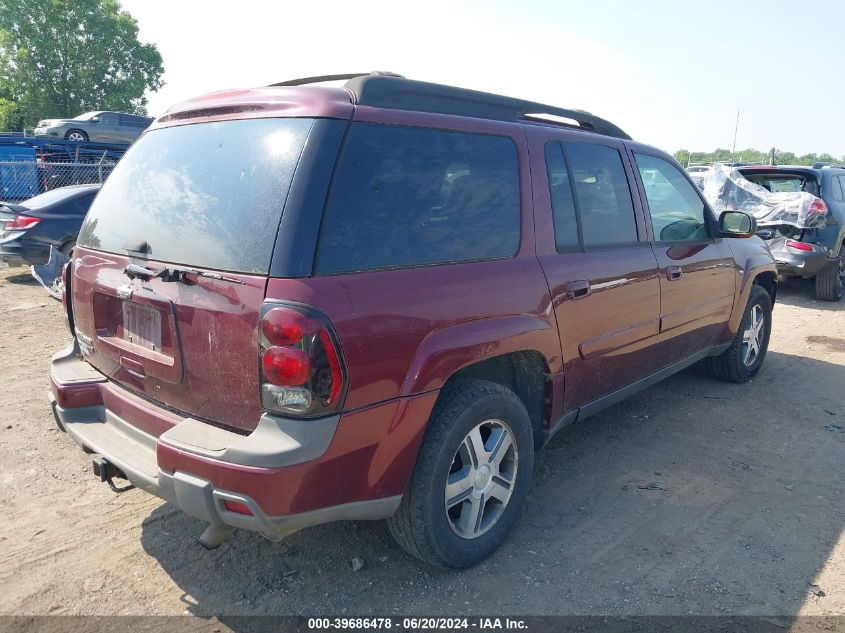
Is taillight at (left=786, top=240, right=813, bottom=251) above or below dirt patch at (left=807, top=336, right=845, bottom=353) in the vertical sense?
above

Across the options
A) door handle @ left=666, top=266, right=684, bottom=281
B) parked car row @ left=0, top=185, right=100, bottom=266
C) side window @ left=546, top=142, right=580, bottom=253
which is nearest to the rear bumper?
side window @ left=546, top=142, right=580, bottom=253

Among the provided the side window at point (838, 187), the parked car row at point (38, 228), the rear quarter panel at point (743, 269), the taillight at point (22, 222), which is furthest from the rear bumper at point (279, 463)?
the side window at point (838, 187)

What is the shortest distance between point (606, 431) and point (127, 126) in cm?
2562

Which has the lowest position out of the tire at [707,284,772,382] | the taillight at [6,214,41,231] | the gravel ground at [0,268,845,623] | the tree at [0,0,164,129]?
the gravel ground at [0,268,845,623]

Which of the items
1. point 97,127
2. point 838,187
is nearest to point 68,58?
point 97,127

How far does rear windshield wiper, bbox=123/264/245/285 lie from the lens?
2.30 meters

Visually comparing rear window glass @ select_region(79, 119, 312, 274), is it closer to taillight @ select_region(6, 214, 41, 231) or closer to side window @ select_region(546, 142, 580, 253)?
side window @ select_region(546, 142, 580, 253)

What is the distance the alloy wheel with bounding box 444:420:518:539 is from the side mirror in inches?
105

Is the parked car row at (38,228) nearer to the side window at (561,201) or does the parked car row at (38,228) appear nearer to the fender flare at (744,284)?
the side window at (561,201)

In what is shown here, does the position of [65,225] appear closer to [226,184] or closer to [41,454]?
[41,454]

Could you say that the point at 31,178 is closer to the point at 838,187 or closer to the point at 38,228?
the point at 38,228

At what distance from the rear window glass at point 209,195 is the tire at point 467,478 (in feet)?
3.27

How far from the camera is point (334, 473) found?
2.26 meters

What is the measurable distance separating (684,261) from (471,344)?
2.23 metres
